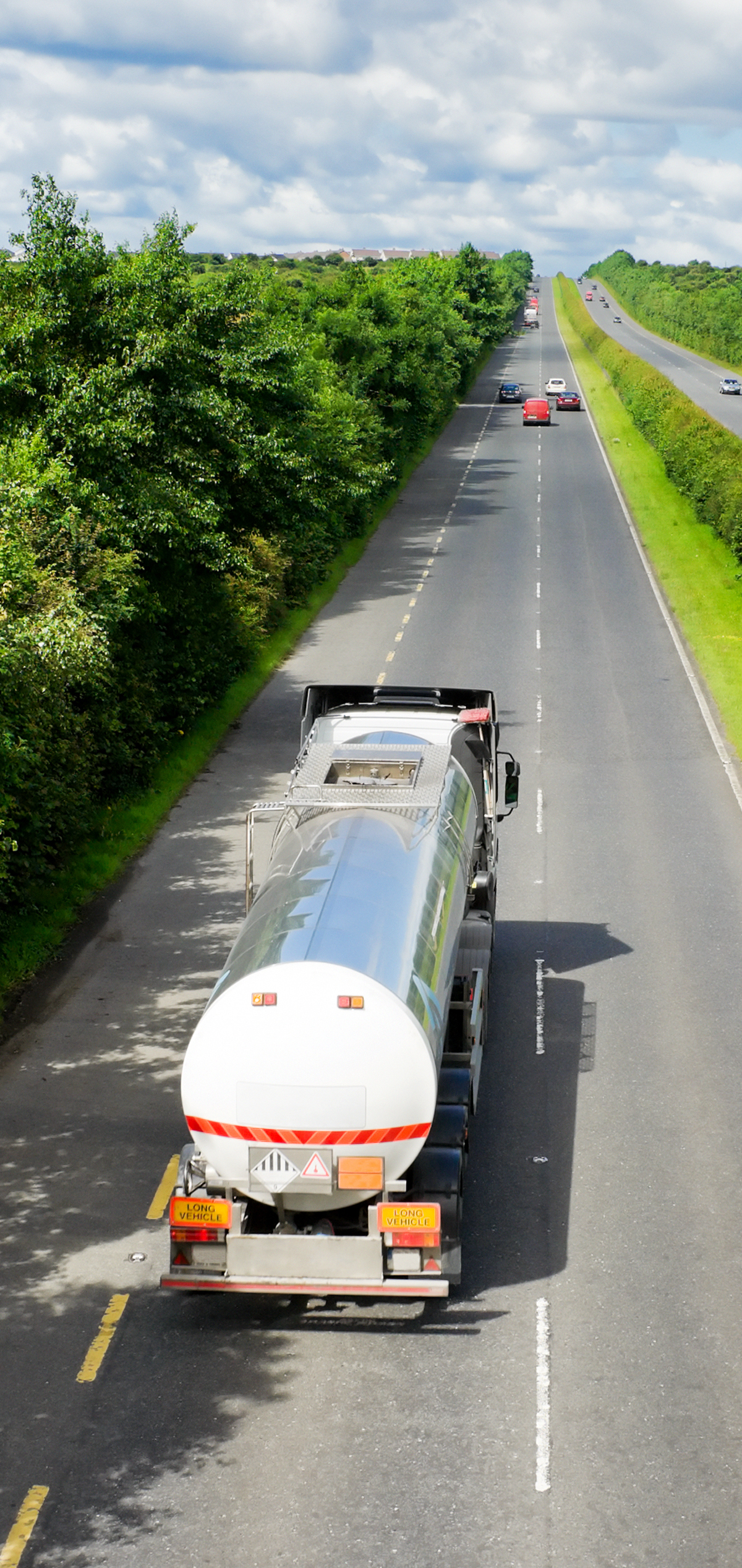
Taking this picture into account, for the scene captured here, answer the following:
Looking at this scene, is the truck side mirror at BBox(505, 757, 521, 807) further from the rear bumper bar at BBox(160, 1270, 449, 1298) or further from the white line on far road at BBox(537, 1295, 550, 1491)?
the rear bumper bar at BBox(160, 1270, 449, 1298)

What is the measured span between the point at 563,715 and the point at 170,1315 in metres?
21.0

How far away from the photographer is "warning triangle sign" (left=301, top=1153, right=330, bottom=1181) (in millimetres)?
10422

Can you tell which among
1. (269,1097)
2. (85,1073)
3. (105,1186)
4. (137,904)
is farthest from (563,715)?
Result: (269,1097)

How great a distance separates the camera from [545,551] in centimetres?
4928

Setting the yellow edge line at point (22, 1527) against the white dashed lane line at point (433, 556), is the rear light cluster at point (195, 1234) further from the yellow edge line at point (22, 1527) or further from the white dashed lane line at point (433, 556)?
the white dashed lane line at point (433, 556)

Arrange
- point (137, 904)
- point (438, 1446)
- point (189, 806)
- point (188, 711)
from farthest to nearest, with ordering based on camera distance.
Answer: point (188, 711) → point (189, 806) → point (137, 904) → point (438, 1446)

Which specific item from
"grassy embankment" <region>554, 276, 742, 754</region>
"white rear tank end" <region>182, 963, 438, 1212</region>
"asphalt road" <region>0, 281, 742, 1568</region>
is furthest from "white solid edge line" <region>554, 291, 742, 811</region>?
"white rear tank end" <region>182, 963, 438, 1212</region>

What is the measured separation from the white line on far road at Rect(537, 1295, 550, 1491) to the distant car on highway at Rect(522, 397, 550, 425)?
7423 cm

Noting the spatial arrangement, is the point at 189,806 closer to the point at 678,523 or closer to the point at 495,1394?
the point at 495,1394

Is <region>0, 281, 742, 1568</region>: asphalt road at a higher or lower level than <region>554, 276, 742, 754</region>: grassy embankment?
lower

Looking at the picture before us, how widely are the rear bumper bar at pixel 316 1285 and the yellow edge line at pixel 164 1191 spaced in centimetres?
176

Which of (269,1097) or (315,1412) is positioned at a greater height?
(269,1097)

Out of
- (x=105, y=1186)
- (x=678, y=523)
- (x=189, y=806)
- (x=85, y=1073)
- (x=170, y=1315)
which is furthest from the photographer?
(x=678, y=523)

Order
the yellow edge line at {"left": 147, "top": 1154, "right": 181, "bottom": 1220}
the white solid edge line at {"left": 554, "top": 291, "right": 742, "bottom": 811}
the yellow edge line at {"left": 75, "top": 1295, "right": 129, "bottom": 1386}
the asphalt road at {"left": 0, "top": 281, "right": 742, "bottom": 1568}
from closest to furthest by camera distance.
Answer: the asphalt road at {"left": 0, "top": 281, "right": 742, "bottom": 1568} → the yellow edge line at {"left": 75, "top": 1295, "right": 129, "bottom": 1386} → the yellow edge line at {"left": 147, "top": 1154, "right": 181, "bottom": 1220} → the white solid edge line at {"left": 554, "top": 291, "right": 742, "bottom": 811}
